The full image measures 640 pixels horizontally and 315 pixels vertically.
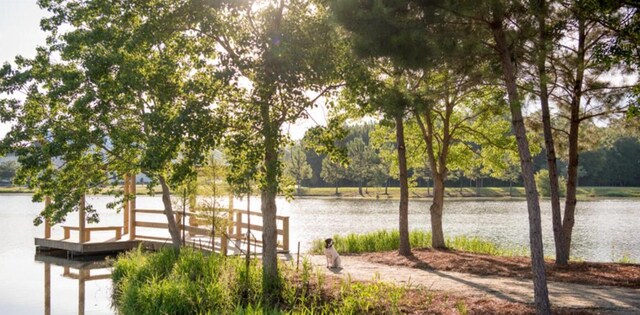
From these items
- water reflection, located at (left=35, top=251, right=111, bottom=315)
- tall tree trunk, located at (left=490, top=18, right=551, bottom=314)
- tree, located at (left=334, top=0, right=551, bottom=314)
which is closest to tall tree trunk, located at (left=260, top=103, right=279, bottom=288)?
tree, located at (left=334, top=0, right=551, bottom=314)

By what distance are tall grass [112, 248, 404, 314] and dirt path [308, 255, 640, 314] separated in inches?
44.4

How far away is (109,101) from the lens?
1158cm

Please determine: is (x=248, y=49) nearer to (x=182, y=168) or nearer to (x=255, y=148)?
(x=255, y=148)

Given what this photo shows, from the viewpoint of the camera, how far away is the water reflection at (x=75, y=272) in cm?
1246

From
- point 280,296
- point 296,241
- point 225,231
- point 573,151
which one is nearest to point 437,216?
point 573,151

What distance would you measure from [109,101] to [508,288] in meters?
8.91

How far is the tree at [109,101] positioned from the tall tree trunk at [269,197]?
30.3 inches

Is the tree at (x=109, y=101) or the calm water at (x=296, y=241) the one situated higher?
the tree at (x=109, y=101)

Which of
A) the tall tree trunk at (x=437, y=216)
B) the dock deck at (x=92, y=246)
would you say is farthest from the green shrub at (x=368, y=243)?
the dock deck at (x=92, y=246)

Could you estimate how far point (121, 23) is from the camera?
11.3 meters

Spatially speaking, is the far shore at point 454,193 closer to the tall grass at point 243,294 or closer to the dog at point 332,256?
the dog at point 332,256

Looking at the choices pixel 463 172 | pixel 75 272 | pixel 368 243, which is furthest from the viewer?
pixel 463 172

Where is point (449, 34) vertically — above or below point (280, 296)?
above

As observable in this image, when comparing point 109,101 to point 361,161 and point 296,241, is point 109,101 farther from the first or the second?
point 361,161
